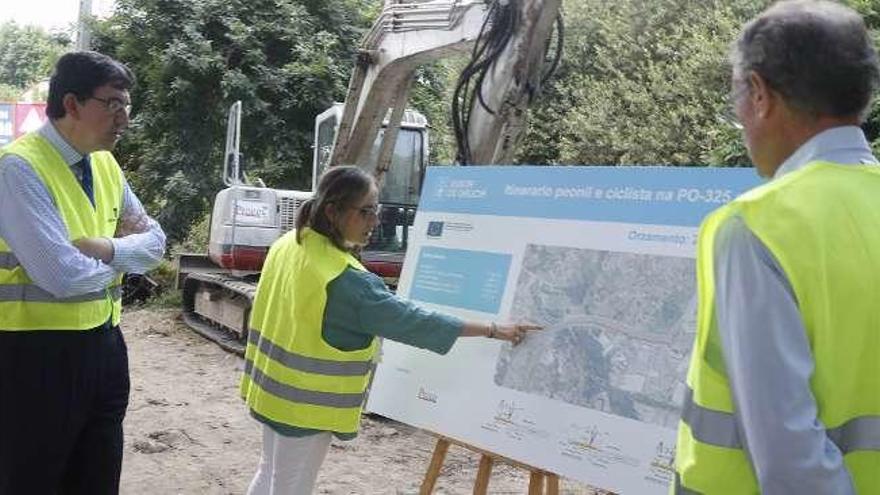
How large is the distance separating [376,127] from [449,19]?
3.41 ft

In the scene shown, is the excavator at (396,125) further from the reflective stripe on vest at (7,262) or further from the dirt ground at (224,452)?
the reflective stripe on vest at (7,262)

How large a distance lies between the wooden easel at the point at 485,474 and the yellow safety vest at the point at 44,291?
1.28 metres

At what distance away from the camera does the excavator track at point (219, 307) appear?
949cm

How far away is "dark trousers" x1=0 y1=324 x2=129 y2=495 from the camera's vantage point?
8.95 ft

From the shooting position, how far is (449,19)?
5.37m

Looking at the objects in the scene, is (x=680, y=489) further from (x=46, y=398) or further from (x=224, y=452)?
(x=224, y=452)

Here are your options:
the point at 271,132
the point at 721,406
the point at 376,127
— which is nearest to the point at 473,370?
the point at 721,406

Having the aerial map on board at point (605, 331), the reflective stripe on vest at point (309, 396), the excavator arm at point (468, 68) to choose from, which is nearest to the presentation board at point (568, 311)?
the aerial map on board at point (605, 331)

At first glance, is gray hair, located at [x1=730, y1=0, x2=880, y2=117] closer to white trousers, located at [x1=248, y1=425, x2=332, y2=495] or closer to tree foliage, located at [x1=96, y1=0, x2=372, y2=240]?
white trousers, located at [x1=248, y1=425, x2=332, y2=495]

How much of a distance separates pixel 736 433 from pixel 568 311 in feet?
4.87

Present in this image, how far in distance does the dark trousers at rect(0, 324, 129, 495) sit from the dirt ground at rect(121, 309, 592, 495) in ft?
7.79

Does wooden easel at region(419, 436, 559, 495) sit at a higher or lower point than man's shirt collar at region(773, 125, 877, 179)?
lower

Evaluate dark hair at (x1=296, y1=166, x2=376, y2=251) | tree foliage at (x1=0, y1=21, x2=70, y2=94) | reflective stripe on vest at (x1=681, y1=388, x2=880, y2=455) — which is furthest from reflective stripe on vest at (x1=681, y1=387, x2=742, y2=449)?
tree foliage at (x1=0, y1=21, x2=70, y2=94)

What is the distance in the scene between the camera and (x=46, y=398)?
2738 millimetres
